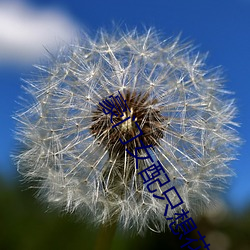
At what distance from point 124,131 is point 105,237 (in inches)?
20.7

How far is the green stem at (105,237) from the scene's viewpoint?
→ 6.56 ft

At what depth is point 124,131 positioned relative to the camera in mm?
2395

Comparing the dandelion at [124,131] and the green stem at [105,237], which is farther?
the dandelion at [124,131]

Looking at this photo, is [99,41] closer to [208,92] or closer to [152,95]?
[152,95]

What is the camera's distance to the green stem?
2.00m

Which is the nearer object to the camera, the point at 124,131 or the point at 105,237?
the point at 105,237

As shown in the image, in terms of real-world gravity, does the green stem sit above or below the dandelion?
below

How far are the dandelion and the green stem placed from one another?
209 mm

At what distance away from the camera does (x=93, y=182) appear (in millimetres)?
2496

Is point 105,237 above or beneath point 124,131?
beneath

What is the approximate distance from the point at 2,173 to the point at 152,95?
840 centimetres

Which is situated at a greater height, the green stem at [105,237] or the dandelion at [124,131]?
the dandelion at [124,131]

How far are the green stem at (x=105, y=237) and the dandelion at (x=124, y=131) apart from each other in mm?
209

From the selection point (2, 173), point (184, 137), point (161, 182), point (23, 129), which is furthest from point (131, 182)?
point (2, 173)
